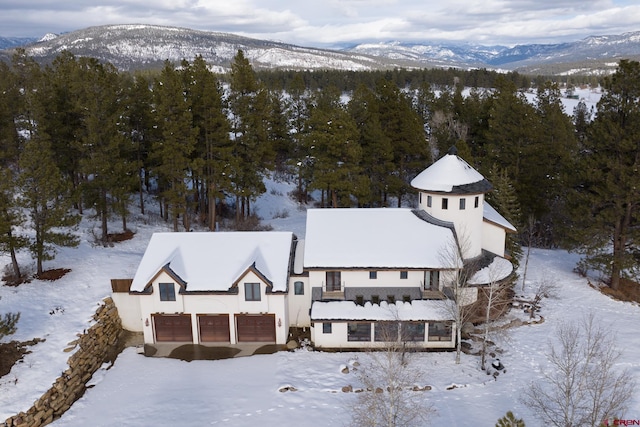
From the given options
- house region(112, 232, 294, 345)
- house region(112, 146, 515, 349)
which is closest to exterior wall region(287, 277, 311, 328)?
house region(112, 146, 515, 349)

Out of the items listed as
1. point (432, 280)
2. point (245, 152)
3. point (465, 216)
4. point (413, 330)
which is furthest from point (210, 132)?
point (413, 330)

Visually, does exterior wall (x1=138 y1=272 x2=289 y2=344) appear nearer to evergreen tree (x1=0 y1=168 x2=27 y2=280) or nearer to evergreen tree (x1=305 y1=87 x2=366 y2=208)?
evergreen tree (x1=0 y1=168 x2=27 y2=280)

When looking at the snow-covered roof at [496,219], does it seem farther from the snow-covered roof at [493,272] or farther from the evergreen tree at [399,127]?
the evergreen tree at [399,127]

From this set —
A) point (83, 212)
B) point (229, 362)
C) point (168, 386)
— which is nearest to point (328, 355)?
point (229, 362)

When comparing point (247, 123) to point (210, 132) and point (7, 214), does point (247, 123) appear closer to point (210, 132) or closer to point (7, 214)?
point (210, 132)

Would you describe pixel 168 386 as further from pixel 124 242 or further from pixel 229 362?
pixel 124 242

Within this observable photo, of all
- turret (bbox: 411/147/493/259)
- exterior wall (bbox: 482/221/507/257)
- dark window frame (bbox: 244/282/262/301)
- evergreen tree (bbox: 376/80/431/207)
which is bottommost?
dark window frame (bbox: 244/282/262/301)
